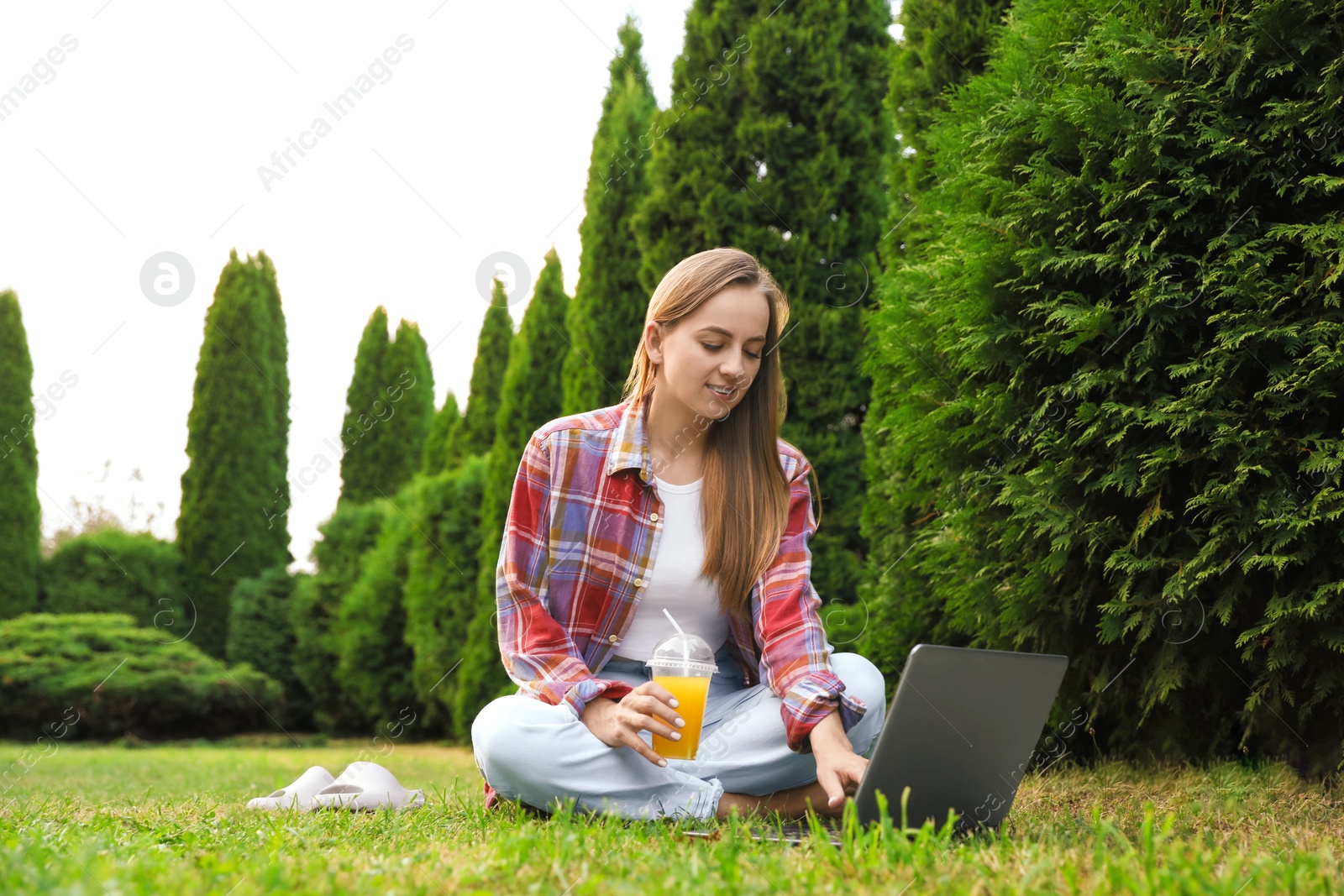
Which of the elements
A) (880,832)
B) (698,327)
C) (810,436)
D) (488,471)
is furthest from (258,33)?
(488,471)

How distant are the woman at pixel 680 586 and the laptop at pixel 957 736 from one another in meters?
0.37

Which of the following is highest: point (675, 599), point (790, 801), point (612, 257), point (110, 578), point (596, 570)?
point (612, 257)

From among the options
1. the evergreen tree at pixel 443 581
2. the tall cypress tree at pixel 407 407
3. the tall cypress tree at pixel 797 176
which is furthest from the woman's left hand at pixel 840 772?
the tall cypress tree at pixel 407 407

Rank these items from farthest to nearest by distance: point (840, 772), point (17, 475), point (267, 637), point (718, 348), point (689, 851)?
point (267, 637) → point (17, 475) → point (718, 348) → point (840, 772) → point (689, 851)

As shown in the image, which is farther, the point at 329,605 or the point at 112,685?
the point at 329,605

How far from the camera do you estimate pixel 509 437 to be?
976 centimetres

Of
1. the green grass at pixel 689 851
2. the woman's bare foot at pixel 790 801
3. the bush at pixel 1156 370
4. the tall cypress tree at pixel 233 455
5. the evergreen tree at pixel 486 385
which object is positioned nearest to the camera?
the green grass at pixel 689 851

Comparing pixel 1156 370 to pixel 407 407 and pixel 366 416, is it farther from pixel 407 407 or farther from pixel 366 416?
pixel 366 416

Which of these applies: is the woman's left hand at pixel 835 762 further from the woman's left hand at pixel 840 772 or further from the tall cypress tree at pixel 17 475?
the tall cypress tree at pixel 17 475

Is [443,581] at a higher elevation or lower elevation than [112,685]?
higher

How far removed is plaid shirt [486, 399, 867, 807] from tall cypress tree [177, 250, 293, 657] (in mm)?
13911

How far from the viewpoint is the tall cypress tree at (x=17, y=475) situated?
14.0 meters

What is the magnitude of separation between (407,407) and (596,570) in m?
15.7

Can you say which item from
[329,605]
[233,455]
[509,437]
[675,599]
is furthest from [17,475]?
[675,599]
